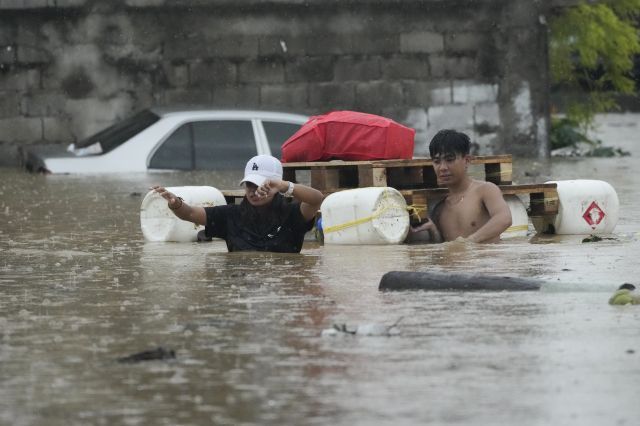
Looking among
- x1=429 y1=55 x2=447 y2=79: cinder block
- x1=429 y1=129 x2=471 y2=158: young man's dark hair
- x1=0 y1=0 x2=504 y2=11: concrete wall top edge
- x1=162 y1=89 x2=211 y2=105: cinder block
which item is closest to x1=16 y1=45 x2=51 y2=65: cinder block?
x1=0 y1=0 x2=504 y2=11: concrete wall top edge

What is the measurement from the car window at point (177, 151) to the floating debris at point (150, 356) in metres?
12.3

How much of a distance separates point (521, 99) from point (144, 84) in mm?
5096

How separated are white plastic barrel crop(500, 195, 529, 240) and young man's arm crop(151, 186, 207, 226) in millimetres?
2245

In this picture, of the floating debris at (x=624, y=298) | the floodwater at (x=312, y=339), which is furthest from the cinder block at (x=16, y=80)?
the floating debris at (x=624, y=298)

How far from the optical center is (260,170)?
9234 millimetres

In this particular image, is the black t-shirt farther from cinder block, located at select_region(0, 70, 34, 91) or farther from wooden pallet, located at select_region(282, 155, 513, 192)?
cinder block, located at select_region(0, 70, 34, 91)

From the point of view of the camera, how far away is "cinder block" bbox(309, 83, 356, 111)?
21469 mm

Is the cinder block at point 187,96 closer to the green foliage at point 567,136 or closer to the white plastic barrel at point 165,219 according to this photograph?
the green foliage at point 567,136

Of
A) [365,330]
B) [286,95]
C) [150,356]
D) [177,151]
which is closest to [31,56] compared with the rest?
[286,95]

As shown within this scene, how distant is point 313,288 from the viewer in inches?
303

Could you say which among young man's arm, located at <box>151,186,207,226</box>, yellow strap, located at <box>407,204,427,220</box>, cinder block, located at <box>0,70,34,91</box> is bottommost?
yellow strap, located at <box>407,204,427,220</box>

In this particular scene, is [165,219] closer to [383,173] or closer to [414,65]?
[383,173]

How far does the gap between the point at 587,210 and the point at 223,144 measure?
8.01 metres

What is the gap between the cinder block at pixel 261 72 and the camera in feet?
70.5
